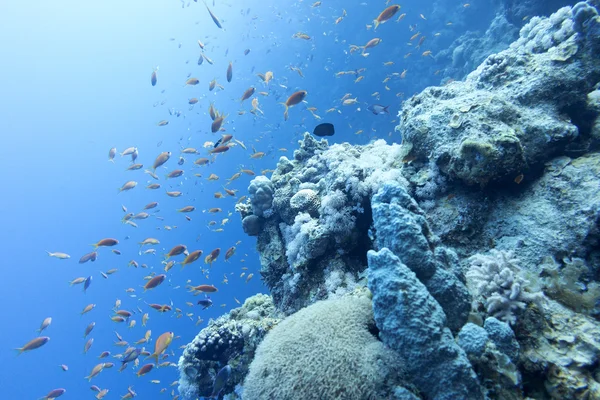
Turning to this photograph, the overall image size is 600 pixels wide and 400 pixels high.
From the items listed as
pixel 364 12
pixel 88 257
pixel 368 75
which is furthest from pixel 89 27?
pixel 88 257

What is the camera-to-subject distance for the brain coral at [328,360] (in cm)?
236

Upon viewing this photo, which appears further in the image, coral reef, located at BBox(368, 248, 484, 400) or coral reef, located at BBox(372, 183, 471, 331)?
coral reef, located at BBox(372, 183, 471, 331)

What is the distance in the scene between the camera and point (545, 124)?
365cm

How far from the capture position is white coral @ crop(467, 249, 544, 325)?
2.77 m

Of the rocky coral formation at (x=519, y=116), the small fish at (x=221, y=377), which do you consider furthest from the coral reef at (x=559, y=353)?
the small fish at (x=221, y=377)

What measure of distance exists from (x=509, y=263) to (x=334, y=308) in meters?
1.80

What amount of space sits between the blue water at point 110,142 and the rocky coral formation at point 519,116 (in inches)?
1540

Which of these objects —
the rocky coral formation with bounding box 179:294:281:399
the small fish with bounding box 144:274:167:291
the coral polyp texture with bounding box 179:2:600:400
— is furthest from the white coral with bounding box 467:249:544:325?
the small fish with bounding box 144:274:167:291

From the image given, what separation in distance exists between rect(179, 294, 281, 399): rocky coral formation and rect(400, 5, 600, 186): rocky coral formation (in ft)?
11.9

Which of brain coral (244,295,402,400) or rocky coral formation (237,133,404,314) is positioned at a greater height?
rocky coral formation (237,133,404,314)

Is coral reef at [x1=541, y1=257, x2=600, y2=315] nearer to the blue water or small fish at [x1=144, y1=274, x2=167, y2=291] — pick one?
small fish at [x1=144, y1=274, x2=167, y2=291]

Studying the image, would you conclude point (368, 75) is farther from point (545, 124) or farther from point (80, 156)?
point (80, 156)

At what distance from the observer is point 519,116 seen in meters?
3.78

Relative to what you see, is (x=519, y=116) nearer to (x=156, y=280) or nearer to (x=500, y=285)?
(x=500, y=285)
